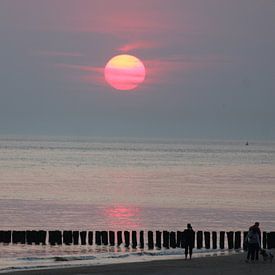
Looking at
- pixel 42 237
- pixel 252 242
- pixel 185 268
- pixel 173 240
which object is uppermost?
pixel 42 237

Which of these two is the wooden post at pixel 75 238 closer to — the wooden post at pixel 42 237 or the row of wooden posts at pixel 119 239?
the row of wooden posts at pixel 119 239

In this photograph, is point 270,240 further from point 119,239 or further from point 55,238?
point 55,238

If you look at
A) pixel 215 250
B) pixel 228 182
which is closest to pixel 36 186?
pixel 228 182

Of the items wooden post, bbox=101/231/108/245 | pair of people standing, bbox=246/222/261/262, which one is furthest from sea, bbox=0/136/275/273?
pair of people standing, bbox=246/222/261/262

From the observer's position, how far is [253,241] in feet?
104

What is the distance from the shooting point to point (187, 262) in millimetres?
34406

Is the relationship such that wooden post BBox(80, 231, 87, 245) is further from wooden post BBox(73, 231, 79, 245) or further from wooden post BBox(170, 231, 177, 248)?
wooden post BBox(170, 231, 177, 248)

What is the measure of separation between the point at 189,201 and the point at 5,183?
30.9 metres

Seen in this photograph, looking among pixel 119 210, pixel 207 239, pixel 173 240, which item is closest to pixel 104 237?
pixel 173 240

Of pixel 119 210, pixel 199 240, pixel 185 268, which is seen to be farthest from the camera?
pixel 119 210

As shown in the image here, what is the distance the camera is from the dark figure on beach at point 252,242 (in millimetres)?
31458

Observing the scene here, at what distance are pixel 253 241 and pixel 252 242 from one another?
0.31ft

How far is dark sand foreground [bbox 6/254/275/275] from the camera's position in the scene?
30.5 m

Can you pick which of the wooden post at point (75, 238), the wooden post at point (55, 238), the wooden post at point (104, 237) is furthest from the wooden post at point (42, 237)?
the wooden post at point (104, 237)
